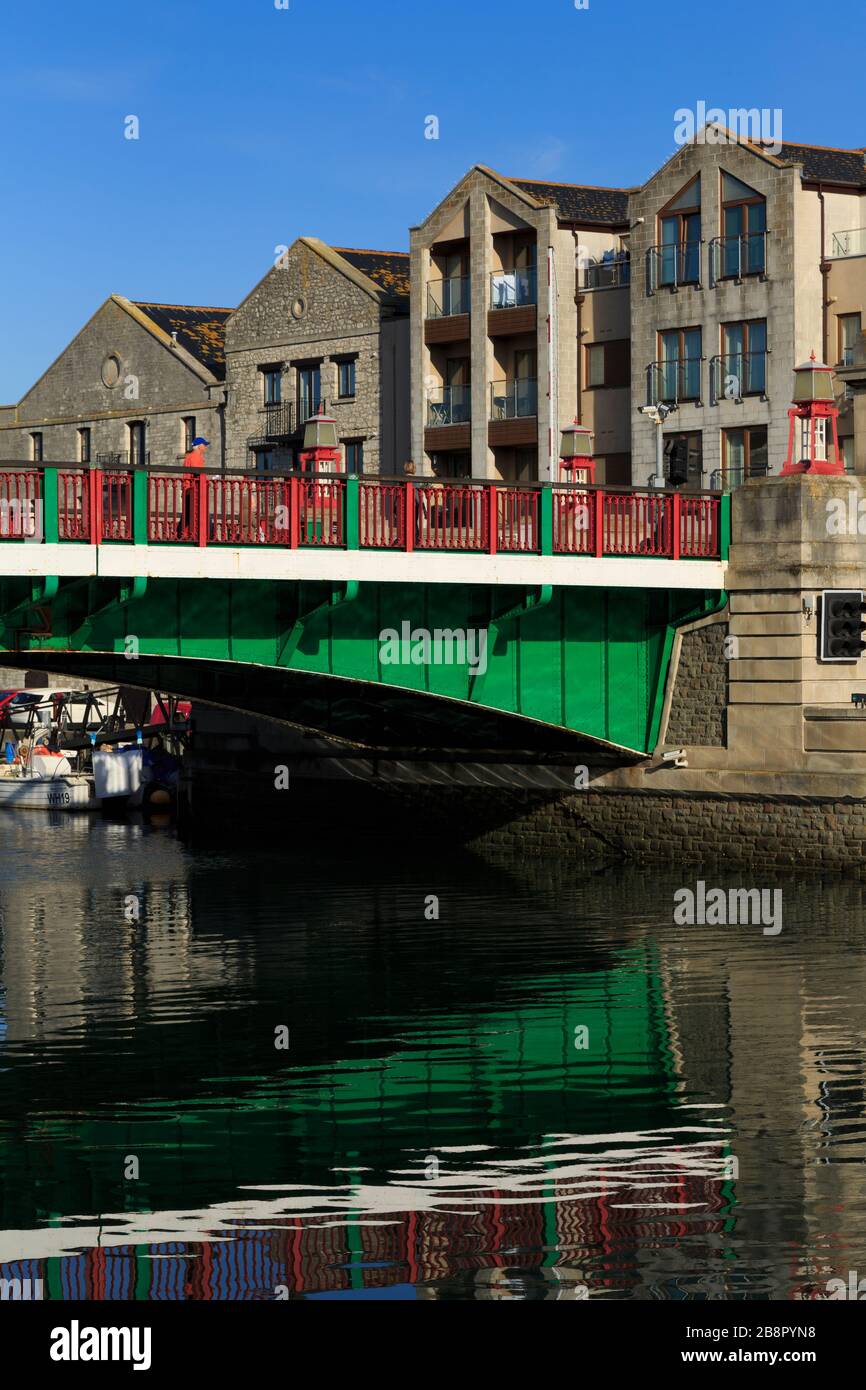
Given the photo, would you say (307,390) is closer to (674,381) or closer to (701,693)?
(674,381)

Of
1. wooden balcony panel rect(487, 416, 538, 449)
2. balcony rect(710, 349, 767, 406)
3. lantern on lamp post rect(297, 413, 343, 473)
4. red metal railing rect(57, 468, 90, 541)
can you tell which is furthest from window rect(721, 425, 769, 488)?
red metal railing rect(57, 468, 90, 541)

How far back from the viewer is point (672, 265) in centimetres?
5834

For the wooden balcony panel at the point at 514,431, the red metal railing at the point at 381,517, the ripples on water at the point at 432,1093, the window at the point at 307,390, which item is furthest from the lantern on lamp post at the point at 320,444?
the window at the point at 307,390

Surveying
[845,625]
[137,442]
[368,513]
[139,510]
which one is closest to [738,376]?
[845,625]

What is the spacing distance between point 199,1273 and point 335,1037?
10.5m

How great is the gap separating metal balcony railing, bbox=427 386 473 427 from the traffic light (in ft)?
89.1

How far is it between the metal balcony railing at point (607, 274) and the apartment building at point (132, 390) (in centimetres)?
1569

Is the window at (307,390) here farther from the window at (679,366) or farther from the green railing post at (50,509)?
the green railing post at (50,509)

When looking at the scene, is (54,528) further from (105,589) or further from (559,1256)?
(559,1256)

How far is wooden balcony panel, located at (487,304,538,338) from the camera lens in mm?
61406

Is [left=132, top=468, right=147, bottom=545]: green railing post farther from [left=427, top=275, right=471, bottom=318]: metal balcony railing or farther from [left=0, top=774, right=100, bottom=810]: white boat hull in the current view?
[left=427, top=275, right=471, bottom=318]: metal balcony railing

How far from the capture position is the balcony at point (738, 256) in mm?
56125

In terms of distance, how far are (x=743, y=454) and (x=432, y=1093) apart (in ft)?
123

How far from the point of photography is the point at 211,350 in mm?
76438
